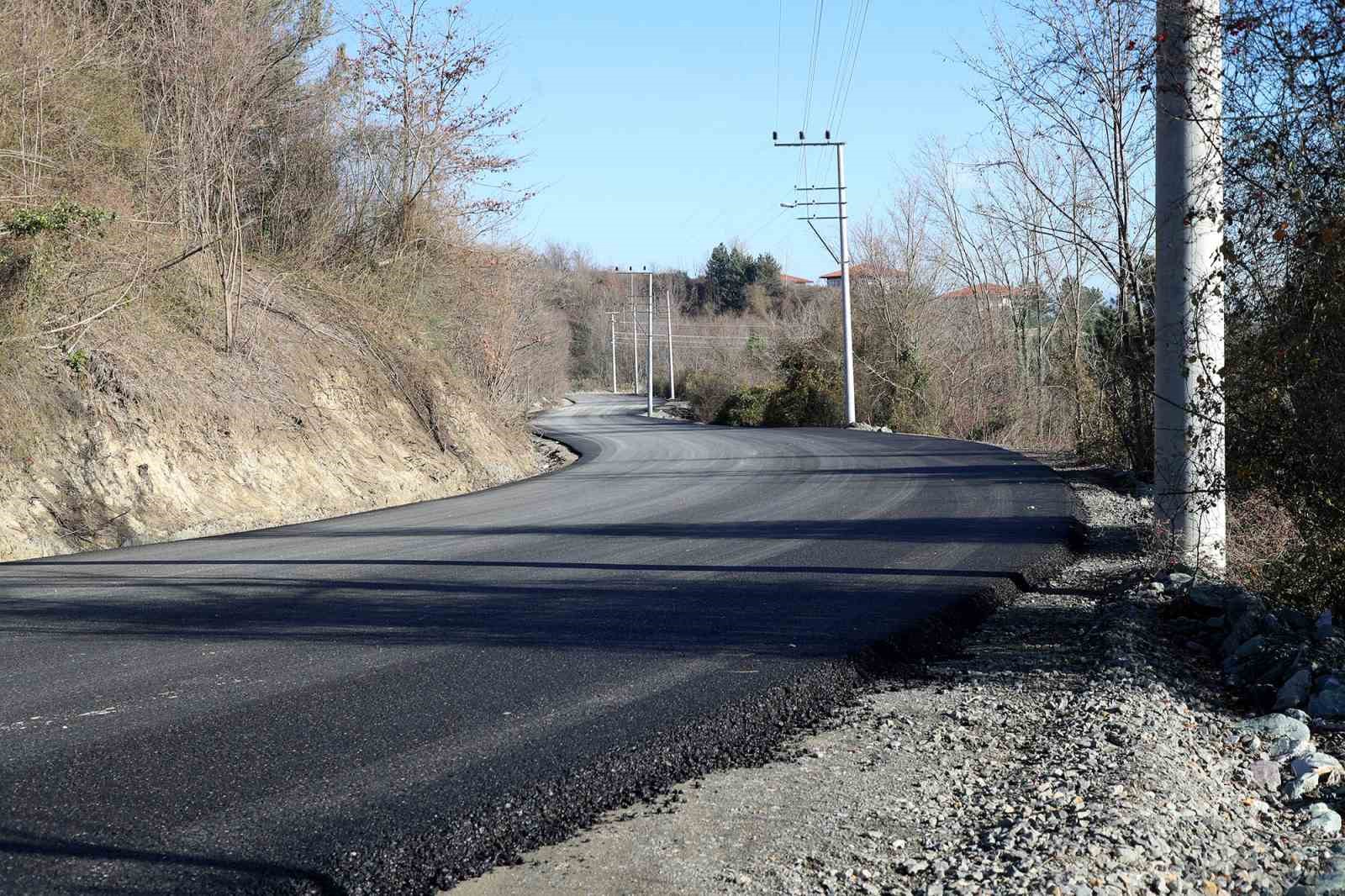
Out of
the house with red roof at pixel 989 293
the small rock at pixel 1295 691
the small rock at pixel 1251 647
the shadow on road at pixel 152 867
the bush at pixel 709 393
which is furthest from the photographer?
the bush at pixel 709 393

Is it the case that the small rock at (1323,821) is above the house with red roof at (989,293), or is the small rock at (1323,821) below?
below

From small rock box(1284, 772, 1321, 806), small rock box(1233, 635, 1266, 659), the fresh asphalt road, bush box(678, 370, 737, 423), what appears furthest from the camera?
bush box(678, 370, 737, 423)

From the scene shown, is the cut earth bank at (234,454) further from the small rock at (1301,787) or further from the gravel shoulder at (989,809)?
the small rock at (1301,787)

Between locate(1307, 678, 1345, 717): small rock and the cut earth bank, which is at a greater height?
the cut earth bank

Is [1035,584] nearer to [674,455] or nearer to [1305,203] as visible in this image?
[1305,203]

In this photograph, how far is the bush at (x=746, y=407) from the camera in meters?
48.1

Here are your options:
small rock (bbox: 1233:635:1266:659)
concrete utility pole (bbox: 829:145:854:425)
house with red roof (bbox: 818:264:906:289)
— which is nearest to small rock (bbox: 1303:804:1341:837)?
small rock (bbox: 1233:635:1266:659)

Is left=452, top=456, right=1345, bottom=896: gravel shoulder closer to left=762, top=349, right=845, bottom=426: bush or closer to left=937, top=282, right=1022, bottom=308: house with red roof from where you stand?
left=762, top=349, right=845, bottom=426: bush

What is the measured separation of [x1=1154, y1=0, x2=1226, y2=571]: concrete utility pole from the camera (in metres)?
7.64

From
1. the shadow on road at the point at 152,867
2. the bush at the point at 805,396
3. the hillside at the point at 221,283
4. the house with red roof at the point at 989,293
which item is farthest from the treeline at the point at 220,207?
the house with red roof at the point at 989,293

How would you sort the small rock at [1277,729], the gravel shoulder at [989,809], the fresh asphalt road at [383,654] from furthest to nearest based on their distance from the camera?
1. the small rock at [1277,729]
2. the fresh asphalt road at [383,654]
3. the gravel shoulder at [989,809]

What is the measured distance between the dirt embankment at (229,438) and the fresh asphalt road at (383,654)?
129 centimetres

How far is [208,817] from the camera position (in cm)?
406

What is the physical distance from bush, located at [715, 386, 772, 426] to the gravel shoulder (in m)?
41.7
